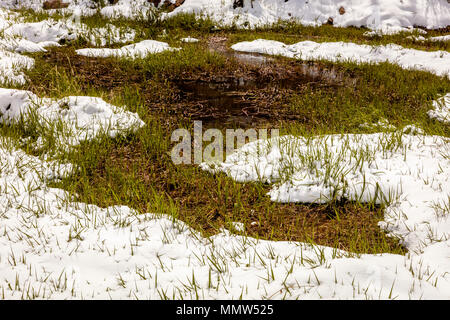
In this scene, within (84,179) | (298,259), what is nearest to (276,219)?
(298,259)

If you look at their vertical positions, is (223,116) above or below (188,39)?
below

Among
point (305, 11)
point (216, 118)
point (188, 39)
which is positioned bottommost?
point (216, 118)

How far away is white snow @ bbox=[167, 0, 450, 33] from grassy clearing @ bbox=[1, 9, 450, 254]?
14.3 ft

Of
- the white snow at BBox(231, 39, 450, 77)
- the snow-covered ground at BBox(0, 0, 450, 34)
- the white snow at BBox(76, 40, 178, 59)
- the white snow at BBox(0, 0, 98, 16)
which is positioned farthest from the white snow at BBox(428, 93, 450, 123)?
the white snow at BBox(0, 0, 98, 16)

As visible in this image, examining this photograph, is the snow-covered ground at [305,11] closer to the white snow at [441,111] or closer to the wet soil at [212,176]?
the wet soil at [212,176]

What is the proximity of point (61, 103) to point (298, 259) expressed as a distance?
372 centimetres

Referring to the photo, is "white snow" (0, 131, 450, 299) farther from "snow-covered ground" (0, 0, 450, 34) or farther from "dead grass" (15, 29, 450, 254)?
"snow-covered ground" (0, 0, 450, 34)

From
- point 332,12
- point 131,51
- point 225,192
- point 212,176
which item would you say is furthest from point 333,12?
point 225,192

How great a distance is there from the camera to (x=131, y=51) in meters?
8.33

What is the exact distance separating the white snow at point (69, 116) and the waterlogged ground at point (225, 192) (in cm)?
2

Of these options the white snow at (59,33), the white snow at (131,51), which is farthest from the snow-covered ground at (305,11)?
the white snow at (131,51)

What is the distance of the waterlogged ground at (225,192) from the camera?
1983 mm

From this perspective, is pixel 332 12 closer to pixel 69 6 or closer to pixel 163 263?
pixel 69 6

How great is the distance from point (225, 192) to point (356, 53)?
25.4 ft
